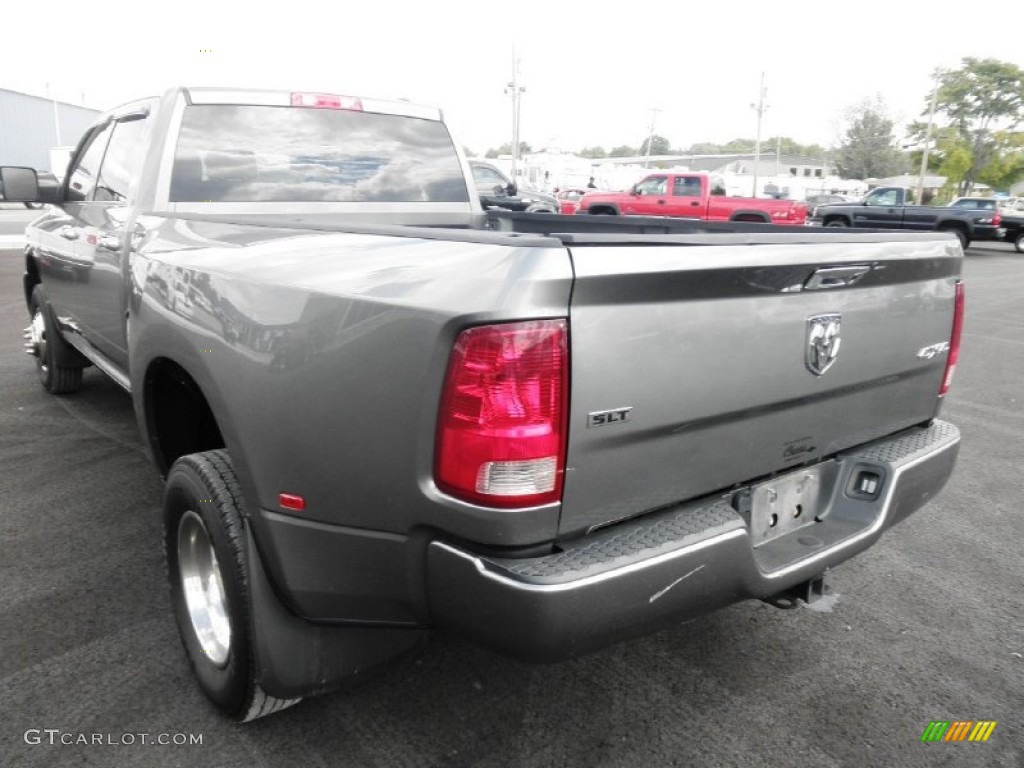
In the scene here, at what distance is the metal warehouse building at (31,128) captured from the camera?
51.5 meters

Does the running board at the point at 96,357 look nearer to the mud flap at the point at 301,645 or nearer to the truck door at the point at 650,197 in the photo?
the mud flap at the point at 301,645

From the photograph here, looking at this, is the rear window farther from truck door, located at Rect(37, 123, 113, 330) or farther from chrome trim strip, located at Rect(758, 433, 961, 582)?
chrome trim strip, located at Rect(758, 433, 961, 582)

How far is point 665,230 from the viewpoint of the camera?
398cm

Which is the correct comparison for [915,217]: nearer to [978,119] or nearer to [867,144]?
[978,119]

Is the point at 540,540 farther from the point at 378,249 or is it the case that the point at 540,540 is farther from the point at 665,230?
the point at 665,230

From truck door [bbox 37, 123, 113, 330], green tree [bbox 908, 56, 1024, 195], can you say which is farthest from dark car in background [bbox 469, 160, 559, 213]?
green tree [bbox 908, 56, 1024, 195]

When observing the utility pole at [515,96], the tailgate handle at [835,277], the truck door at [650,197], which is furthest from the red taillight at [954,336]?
the utility pole at [515,96]

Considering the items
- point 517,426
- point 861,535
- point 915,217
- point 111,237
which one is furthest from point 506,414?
point 915,217

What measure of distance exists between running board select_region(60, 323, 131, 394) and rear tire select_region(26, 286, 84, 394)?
0.19 m

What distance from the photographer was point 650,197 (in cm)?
1997

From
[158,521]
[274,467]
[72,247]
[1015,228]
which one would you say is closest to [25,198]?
[72,247]

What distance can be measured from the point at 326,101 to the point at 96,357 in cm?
186

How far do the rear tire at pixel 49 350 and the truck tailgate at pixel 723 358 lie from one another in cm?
459

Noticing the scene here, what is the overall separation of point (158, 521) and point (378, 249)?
7.82 feet
